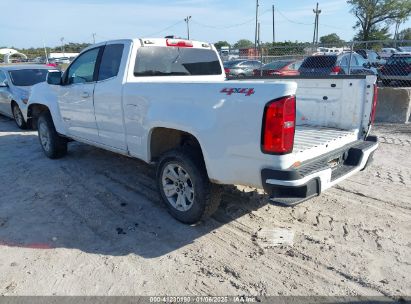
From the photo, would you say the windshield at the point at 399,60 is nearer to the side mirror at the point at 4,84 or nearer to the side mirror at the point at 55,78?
the side mirror at the point at 55,78

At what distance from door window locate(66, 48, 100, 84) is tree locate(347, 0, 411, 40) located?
5767 cm

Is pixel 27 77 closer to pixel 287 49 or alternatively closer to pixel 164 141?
pixel 164 141

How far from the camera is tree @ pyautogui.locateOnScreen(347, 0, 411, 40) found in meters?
54.2

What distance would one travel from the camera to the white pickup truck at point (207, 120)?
2918 millimetres

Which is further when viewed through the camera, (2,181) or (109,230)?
(2,181)

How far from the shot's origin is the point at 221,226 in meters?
3.86

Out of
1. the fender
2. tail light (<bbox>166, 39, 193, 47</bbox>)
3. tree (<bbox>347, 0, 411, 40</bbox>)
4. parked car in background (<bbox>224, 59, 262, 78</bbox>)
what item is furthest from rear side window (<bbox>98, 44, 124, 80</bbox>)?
tree (<bbox>347, 0, 411, 40</bbox>)

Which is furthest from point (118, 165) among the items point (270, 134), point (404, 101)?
point (404, 101)

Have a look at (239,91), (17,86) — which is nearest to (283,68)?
(17,86)

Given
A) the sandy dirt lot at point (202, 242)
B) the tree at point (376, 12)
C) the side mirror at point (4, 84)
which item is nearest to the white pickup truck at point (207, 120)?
the sandy dirt lot at point (202, 242)

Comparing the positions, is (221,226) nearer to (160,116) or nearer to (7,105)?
(160,116)

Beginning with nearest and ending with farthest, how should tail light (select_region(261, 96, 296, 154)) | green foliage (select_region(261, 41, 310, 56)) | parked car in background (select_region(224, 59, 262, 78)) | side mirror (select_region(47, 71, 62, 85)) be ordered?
tail light (select_region(261, 96, 296, 154)) < side mirror (select_region(47, 71, 62, 85)) < green foliage (select_region(261, 41, 310, 56)) < parked car in background (select_region(224, 59, 262, 78))

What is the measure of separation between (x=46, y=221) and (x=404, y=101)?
8.66 meters

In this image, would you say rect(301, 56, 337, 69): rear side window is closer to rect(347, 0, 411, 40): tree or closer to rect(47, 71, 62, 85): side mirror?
rect(47, 71, 62, 85): side mirror
